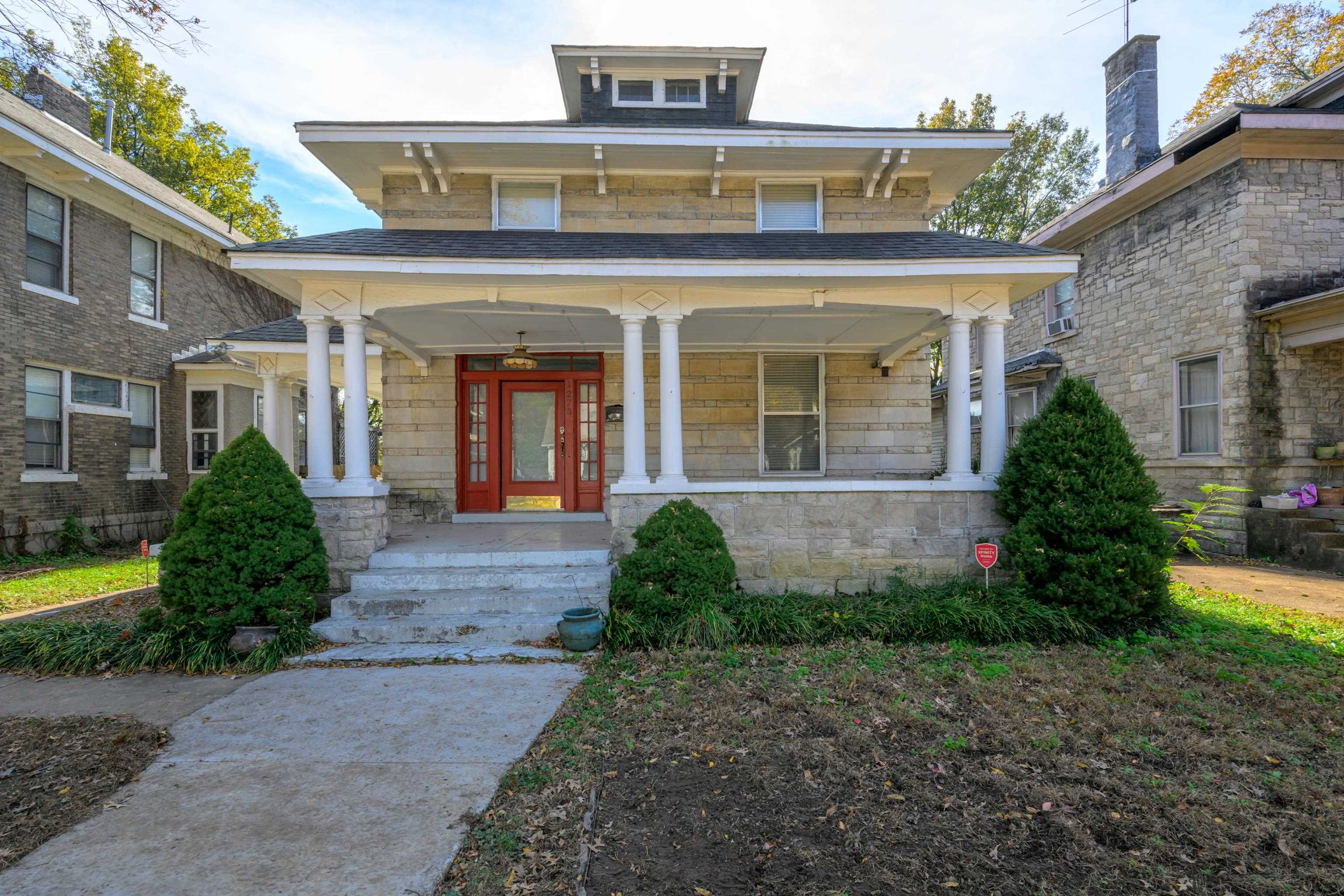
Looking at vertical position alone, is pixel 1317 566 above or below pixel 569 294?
below

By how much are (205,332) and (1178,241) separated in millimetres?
18101

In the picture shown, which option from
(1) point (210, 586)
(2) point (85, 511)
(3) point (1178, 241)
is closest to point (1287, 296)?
(3) point (1178, 241)

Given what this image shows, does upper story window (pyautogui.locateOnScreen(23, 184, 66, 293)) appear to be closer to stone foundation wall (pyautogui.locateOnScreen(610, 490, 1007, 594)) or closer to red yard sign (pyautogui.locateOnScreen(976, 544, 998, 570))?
stone foundation wall (pyautogui.locateOnScreen(610, 490, 1007, 594))

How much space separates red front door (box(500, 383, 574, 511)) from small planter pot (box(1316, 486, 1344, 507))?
997cm

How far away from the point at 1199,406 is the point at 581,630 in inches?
401

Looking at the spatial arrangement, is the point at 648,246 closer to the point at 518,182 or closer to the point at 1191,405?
the point at 518,182

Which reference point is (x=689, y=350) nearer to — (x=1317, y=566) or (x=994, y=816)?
(x=994, y=816)

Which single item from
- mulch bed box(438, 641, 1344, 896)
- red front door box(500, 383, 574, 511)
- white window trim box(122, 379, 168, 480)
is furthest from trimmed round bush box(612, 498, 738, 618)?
white window trim box(122, 379, 168, 480)

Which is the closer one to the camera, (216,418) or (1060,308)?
(216,418)

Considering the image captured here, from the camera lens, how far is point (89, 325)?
10.5 metres

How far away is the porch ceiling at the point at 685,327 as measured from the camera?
22.1 ft

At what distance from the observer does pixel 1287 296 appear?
Result: 8812 mm

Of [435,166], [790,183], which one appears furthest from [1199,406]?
[435,166]

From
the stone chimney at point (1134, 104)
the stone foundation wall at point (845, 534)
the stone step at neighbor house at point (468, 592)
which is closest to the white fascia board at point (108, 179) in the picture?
the stone step at neighbor house at point (468, 592)
